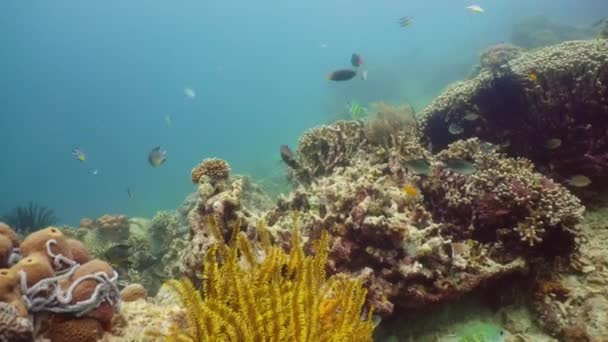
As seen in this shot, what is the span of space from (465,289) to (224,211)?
2847 mm

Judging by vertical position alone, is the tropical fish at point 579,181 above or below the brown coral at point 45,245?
above

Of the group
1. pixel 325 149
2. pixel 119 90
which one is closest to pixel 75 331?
pixel 325 149

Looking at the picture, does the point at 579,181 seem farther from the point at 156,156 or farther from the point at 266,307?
the point at 156,156

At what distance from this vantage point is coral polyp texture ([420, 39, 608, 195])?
5719 mm

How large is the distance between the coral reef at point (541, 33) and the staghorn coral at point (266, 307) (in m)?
31.3

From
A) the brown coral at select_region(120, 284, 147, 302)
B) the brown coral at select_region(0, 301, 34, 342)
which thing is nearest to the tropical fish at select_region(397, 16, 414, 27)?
the brown coral at select_region(120, 284, 147, 302)

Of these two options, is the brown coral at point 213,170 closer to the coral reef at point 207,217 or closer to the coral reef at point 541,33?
the coral reef at point 207,217

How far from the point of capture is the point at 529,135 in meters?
6.27

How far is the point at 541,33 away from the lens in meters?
30.9

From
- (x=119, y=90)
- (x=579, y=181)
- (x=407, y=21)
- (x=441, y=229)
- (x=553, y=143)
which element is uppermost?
(x=119, y=90)

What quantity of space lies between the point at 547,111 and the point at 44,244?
702 cm

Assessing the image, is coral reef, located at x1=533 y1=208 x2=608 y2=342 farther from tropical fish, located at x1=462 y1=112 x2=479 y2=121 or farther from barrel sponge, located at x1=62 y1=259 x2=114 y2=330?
barrel sponge, located at x1=62 y1=259 x2=114 y2=330

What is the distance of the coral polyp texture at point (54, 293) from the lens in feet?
9.43

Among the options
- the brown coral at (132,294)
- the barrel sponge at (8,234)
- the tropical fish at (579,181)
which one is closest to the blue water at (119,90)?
the brown coral at (132,294)
